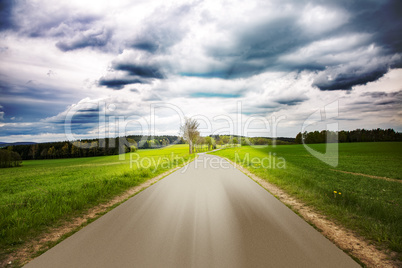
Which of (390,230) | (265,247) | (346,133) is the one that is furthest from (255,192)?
(346,133)

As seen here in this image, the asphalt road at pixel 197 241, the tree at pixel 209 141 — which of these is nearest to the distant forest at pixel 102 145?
the tree at pixel 209 141

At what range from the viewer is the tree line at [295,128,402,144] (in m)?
88.8

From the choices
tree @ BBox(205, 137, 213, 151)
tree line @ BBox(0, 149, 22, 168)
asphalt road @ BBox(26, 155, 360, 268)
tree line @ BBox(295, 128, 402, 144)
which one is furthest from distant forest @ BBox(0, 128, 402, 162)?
asphalt road @ BBox(26, 155, 360, 268)

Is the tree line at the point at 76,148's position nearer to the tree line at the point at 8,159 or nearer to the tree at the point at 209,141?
the tree at the point at 209,141

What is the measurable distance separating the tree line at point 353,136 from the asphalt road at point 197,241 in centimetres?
10524

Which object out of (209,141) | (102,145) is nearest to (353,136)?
(209,141)

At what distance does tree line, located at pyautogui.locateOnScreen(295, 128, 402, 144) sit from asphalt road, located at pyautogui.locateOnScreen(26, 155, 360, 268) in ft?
345

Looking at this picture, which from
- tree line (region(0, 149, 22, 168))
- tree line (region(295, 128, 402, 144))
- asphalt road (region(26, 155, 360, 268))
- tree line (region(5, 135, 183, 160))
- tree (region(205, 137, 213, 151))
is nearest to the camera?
asphalt road (region(26, 155, 360, 268))

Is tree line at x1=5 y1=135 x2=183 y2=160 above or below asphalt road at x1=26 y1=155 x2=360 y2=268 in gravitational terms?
below

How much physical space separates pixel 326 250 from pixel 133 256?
347 cm

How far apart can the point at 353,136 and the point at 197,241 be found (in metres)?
113

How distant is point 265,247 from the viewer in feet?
12.8

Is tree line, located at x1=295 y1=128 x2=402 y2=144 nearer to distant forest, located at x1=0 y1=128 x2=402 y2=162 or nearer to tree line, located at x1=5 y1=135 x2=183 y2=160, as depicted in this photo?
distant forest, located at x1=0 y1=128 x2=402 y2=162

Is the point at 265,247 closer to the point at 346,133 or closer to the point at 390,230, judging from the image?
the point at 390,230
